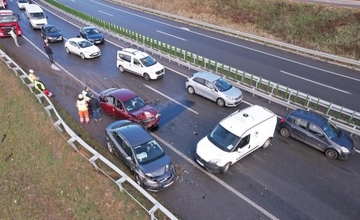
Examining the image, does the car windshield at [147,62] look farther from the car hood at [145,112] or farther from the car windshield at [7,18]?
the car windshield at [7,18]

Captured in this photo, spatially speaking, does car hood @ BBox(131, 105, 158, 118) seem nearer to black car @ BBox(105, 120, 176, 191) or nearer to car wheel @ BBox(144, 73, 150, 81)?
black car @ BBox(105, 120, 176, 191)

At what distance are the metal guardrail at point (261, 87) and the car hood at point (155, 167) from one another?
9516mm

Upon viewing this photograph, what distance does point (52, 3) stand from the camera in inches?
1567

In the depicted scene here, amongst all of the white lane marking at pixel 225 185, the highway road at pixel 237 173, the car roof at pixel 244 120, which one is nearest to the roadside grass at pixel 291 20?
the highway road at pixel 237 173

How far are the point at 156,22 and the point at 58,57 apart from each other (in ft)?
51.6

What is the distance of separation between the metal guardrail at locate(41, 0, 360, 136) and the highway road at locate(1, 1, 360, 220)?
2.67 ft

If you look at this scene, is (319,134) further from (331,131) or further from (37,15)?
(37,15)

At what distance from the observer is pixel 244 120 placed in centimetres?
1220

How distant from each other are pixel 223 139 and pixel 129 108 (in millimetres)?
5374

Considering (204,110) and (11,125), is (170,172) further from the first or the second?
(11,125)

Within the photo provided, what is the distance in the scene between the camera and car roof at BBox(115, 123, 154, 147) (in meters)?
11.0

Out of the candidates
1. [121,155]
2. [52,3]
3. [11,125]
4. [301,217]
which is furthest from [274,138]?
[52,3]

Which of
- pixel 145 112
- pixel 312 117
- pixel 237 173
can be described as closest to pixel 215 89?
pixel 145 112

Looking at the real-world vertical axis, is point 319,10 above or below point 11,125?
above
